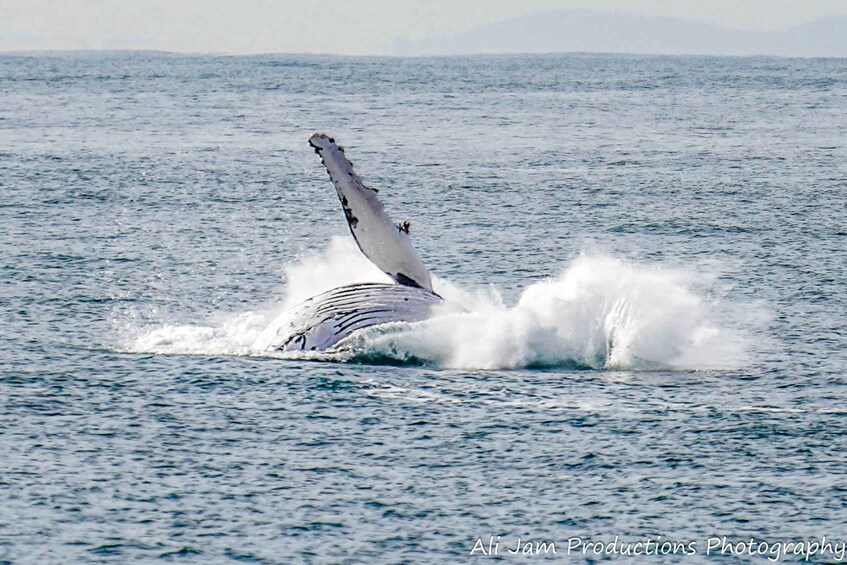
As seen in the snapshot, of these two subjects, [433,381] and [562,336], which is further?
[562,336]

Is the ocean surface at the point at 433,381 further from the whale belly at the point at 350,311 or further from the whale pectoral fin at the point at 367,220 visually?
the whale pectoral fin at the point at 367,220

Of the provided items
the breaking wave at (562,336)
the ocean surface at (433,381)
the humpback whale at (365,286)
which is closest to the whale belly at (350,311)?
the humpback whale at (365,286)

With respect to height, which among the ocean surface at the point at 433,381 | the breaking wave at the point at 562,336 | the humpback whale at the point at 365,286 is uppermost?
the humpback whale at the point at 365,286

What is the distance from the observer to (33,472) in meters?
21.5

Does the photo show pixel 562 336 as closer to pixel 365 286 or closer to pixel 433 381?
pixel 433 381

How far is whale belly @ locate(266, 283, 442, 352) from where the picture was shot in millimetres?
26281

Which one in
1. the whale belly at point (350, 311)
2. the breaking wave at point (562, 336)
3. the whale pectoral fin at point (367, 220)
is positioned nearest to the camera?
the whale pectoral fin at point (367, 220)

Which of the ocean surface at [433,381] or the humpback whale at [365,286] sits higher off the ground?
the humpback whale at [365,286]

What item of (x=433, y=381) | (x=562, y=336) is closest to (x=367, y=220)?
(x=433, y=381)

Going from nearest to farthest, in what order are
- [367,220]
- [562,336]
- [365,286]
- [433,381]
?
[367,220], [433,381], [365,286], [562,336]

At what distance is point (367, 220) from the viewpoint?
26062 mm

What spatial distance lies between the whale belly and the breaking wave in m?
0.19

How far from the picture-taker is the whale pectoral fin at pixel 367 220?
26.1m

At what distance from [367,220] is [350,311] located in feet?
5.33
